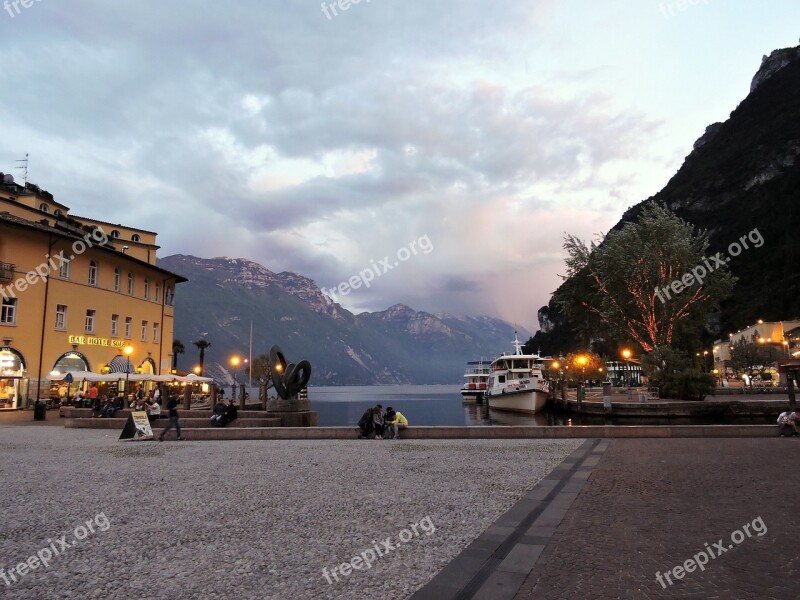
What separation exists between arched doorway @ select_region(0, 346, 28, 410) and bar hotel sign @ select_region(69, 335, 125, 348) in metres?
4.34

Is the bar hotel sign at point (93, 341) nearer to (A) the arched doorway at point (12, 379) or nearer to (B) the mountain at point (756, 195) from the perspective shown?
(A) the arched doorway at point (12, 379)

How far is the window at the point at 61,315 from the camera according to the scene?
134ft

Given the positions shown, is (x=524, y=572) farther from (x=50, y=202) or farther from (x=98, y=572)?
(x=50, y=202)

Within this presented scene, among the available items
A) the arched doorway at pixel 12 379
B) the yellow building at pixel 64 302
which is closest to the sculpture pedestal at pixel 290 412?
the yellow building at pixel 64 302

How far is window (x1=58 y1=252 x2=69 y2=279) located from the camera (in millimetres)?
41341

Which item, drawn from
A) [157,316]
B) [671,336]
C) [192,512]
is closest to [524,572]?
[192,512]

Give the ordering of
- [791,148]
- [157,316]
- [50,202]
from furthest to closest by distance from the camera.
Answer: [791,148], [157,316], [50,202]

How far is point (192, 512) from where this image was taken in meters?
8.81

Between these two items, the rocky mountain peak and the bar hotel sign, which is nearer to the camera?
the bar hotel sign

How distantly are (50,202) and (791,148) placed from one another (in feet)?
563

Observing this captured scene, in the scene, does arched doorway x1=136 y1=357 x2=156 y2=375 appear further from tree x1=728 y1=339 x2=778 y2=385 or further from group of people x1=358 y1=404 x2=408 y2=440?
tree x1=728 y1=339 x2=778 y2=385

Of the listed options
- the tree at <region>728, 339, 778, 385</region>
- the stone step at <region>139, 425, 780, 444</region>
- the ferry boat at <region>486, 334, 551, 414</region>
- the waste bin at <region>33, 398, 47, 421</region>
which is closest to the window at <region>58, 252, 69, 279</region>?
the waste bin at <region>33, 398, 47, 421</region>

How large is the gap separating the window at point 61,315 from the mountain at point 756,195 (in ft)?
318

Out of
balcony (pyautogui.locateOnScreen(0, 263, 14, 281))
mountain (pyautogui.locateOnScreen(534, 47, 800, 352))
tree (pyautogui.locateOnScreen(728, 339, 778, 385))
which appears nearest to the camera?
balcony (pyautogui.locateOnScreen(0, 263, 14, 281))
